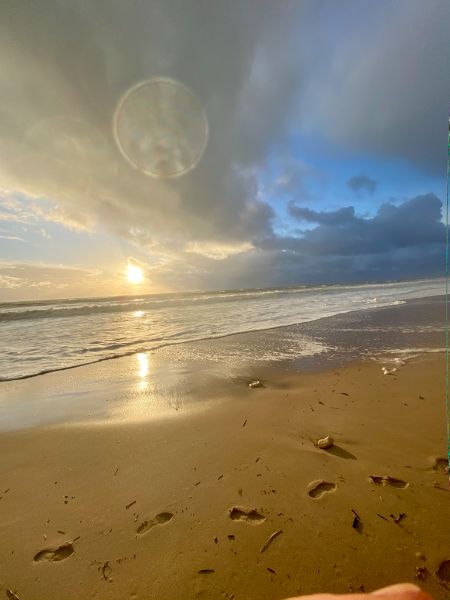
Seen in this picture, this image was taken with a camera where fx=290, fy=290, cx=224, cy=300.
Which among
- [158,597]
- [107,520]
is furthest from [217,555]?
[107,520]

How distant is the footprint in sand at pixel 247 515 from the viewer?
92.1 inches

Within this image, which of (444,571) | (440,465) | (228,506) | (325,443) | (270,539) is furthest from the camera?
(325,443)

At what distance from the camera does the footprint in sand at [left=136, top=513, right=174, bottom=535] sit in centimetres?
231

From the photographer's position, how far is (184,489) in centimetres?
275

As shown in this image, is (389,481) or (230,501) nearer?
(230,501)

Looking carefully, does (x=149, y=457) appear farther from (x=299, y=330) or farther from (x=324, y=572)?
(x=299, y=330)

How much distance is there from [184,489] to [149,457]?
2.49 feet

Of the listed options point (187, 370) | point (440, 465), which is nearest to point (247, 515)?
point (440, 465)

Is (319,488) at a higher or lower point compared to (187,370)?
lower

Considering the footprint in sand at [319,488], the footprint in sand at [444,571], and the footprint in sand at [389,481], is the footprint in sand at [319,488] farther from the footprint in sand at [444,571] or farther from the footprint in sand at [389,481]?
the footprint in sand at [444,571]

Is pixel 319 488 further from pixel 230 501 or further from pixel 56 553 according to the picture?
pixel 56 553

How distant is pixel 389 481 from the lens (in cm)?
269

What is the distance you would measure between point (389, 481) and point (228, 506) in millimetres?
1510

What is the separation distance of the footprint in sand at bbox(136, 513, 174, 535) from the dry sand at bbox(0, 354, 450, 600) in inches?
0.4
